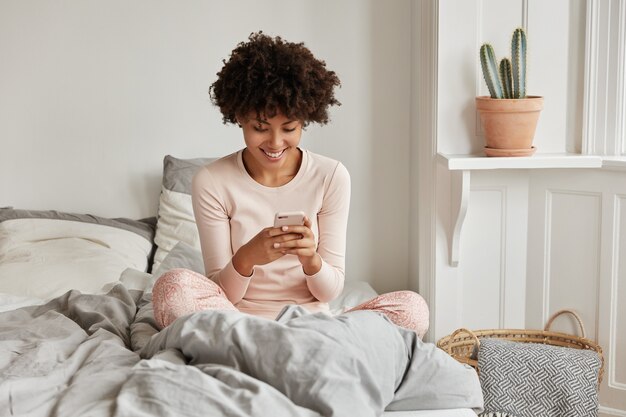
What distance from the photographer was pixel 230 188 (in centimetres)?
228

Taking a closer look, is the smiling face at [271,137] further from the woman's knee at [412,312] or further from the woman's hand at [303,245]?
the woman's knee at [412,312]

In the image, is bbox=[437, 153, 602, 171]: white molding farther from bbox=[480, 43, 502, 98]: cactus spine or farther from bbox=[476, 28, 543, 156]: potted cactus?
bbox=[480, 43, 502, 98]: cactus spine

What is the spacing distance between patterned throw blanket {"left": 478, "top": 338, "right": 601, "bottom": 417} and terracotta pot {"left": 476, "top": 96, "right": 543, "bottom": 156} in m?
0.61

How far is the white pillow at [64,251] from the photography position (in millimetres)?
2834

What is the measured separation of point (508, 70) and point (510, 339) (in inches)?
33.4

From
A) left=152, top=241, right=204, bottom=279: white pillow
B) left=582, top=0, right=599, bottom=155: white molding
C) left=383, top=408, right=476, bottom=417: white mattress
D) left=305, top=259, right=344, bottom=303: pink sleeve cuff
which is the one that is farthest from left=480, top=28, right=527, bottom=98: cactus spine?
left=383, top=408, right=476, bottom=417: white mattress

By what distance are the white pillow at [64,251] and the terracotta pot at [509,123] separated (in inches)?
50.0

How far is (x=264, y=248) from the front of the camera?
6.84 feet

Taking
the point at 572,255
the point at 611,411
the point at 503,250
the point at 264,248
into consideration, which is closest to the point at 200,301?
the point at 264,248

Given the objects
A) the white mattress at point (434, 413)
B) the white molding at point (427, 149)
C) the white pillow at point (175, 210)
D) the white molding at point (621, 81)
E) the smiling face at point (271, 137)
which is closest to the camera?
the white mattress at point (434, 413)

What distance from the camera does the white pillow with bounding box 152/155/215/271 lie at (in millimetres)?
3152

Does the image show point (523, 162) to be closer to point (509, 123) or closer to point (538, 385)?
point (509, 123)

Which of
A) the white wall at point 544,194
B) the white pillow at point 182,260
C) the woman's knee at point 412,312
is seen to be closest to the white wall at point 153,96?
the white pillow at point 182,260

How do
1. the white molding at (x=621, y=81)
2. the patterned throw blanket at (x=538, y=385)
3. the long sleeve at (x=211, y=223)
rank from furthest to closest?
the white molding at (x=621, y=81) → the patterned throw blanket at (x=538, y=385) → the long sleeve at (x=211, y=223)
